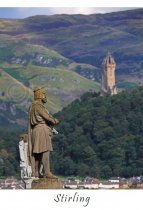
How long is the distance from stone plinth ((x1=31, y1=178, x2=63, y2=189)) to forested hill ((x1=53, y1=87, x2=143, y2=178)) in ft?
296

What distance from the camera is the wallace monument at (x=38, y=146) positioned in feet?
48.4

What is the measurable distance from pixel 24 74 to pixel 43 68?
10.9 ft

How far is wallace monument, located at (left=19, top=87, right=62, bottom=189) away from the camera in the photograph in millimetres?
14742

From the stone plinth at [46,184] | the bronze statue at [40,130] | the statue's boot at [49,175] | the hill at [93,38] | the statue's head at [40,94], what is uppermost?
the statue's head at [40,94]

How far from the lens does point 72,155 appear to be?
116m

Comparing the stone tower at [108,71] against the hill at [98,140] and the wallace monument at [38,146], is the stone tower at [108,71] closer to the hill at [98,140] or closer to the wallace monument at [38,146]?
the hill at [98,140]

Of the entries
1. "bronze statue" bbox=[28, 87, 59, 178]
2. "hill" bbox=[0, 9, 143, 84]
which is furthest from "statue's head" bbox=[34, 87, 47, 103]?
"hill" bbox=[0, 9, 143, 84]

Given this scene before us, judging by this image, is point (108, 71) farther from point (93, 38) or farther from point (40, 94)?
point (40, 94)

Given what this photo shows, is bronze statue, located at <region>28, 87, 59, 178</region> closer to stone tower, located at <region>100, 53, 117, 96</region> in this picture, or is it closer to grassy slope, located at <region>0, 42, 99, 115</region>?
grassy slope, located at <region>0, 42, 99, 115</region>

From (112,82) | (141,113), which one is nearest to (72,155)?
(141,113)

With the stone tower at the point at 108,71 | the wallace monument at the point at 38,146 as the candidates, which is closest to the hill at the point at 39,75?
the stone tower at the point at 108,71

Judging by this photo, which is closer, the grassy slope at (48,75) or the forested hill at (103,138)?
the forested hill at (103,138)

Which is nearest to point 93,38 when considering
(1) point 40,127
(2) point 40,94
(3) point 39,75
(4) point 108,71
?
(4) point 108,71

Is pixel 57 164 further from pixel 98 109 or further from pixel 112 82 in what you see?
pixel 112 82
